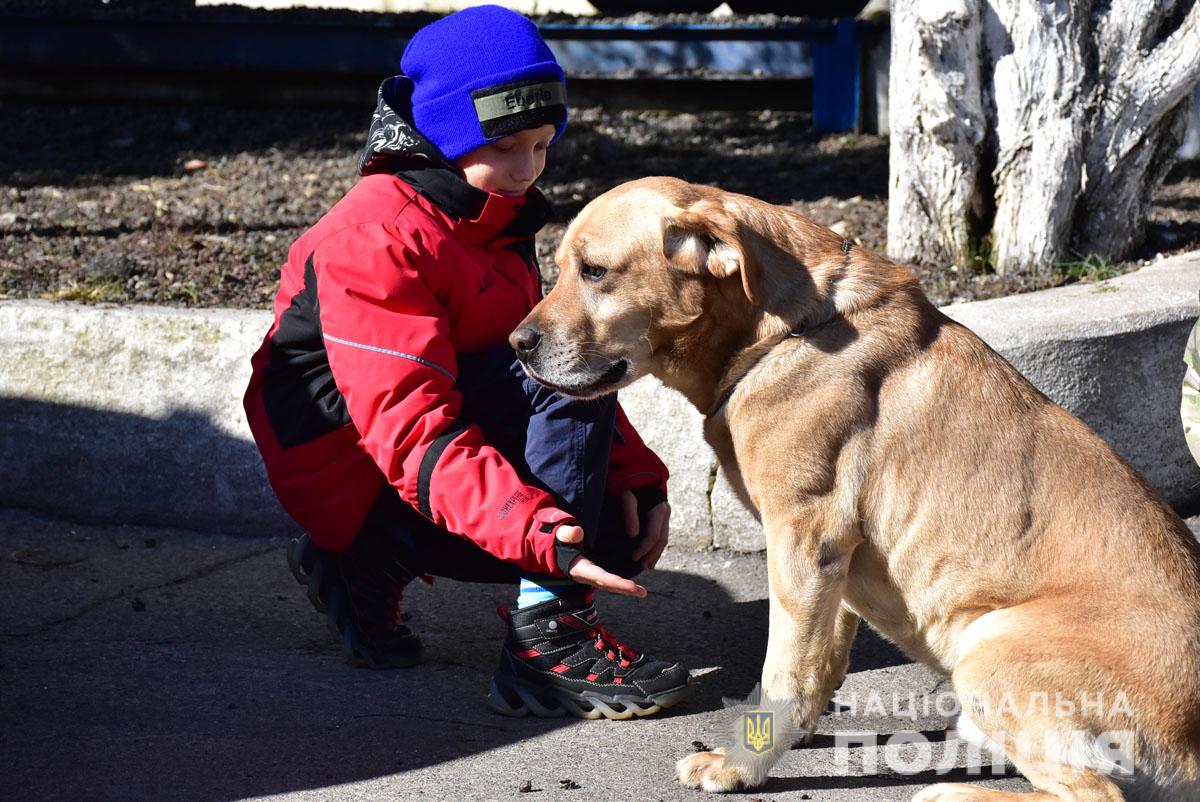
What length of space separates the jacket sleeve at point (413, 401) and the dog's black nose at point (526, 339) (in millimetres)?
203

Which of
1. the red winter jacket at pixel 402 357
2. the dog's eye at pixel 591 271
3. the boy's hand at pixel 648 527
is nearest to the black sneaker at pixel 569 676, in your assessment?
the red winter jacket at pixel 402 357

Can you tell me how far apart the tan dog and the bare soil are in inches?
80.2

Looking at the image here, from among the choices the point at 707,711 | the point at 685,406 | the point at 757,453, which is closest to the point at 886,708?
the point at 707,711

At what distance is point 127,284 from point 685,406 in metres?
2.67

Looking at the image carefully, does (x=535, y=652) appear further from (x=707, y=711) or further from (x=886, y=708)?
(x=886, y=708)

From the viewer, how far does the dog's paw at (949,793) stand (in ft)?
9.30

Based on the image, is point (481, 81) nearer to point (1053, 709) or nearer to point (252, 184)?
point (1053, 709)

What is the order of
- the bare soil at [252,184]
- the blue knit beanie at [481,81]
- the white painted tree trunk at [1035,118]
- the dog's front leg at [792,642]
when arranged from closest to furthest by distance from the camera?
the dog's front leg at [792,642], the blue knit beanie at [481,81], the white painted tree trunk at [1035,118], the bare soil at [252,184]

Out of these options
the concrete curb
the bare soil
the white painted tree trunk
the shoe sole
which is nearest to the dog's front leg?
the shoe sole

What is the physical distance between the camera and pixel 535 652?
134 inches

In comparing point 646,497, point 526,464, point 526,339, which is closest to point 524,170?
point 526,339

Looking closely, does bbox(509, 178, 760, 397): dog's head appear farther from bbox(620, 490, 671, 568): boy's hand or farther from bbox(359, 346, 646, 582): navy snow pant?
bbox(620, 490, 671, 568): boy's hand

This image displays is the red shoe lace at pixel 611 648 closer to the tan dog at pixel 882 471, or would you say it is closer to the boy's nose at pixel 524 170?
the tan dog at pixel 882 471

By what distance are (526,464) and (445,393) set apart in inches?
13.5
